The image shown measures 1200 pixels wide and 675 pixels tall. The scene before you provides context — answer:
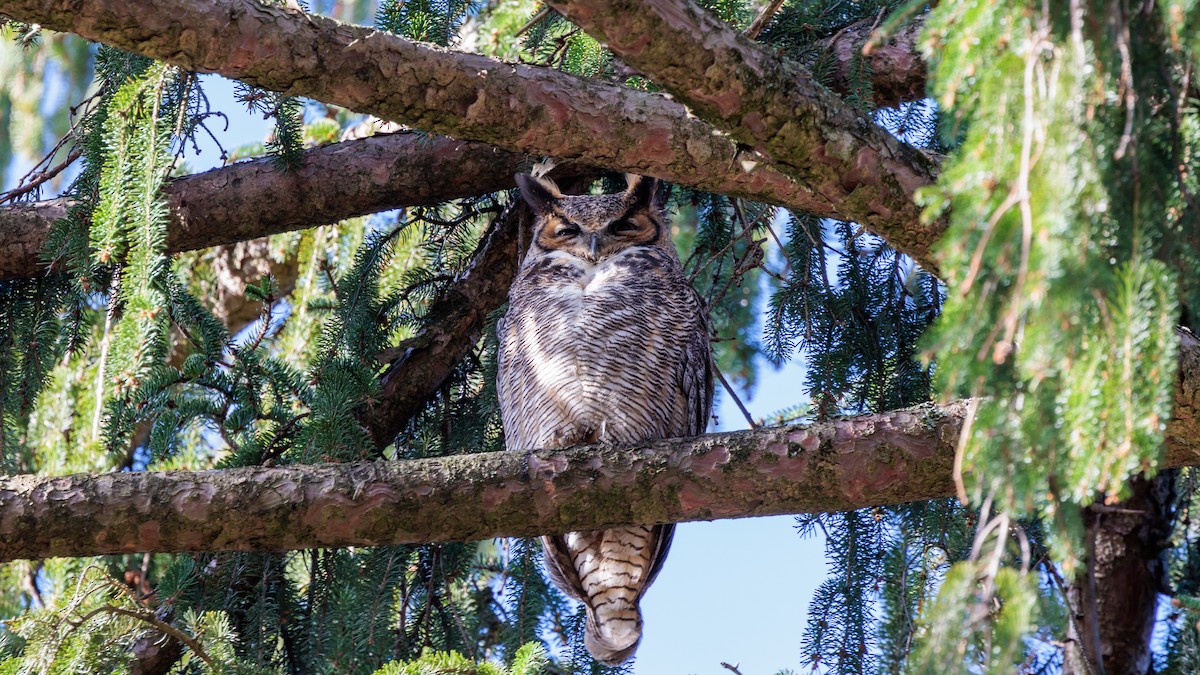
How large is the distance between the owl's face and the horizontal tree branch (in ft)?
0.62

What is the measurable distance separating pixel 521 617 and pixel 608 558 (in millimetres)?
363

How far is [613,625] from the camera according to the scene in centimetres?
270

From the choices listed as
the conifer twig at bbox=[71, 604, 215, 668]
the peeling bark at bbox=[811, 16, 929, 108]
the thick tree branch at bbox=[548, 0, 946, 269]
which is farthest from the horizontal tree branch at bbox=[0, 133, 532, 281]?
the thick tree branch at bbox=[548, 0, 946, 269]

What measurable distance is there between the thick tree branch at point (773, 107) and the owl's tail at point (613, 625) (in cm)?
117

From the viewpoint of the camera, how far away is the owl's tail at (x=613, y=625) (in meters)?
2.59

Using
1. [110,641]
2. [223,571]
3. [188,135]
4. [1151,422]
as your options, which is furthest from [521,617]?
[1151,422]

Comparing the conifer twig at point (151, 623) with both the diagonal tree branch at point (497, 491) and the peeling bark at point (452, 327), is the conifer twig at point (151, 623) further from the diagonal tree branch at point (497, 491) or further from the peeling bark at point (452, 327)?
the peeling bark at point (452, 327)

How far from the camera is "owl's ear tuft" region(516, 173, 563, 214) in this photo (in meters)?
3.16

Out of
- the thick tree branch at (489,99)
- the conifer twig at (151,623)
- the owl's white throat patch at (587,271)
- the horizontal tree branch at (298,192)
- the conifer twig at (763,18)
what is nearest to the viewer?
the thick tree branch at (489,99)

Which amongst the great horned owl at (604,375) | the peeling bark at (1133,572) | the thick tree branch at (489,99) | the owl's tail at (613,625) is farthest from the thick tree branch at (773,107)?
the peeling bark at (1133,572)

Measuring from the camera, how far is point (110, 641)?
1979 millimetres

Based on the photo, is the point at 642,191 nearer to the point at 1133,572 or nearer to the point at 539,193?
the point at 539,193

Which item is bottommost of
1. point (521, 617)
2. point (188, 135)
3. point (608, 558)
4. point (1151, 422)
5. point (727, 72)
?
point (1151, 422)

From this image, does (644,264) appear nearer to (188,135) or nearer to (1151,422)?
(188,135)
